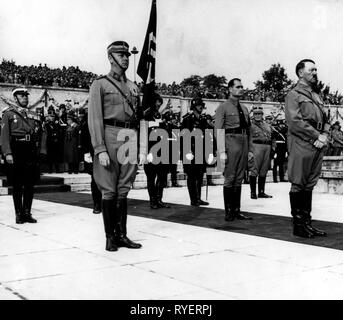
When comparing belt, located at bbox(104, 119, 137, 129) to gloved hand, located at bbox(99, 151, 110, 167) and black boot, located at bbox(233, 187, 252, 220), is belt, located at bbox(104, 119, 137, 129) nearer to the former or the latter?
gloved hand, located at bbox(99, 151, 110, 167)

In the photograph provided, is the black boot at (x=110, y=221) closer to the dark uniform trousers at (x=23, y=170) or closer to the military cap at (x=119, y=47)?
the military cap at (x=119, y=47)

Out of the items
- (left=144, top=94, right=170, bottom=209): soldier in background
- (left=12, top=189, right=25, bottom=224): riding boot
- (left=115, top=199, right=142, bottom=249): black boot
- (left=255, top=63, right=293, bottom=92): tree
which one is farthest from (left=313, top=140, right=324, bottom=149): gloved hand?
(left=255, top=63, right=293, bottom=92): tree

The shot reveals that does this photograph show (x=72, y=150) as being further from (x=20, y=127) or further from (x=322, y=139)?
(x=322, y=139)

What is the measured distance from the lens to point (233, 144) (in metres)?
7.72

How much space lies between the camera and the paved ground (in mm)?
3947

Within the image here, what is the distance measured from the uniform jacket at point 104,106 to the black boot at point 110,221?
548 mm

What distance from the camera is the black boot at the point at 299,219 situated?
6.23 meters

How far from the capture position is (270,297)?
378 centimetres

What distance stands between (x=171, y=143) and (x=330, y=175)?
432 cm

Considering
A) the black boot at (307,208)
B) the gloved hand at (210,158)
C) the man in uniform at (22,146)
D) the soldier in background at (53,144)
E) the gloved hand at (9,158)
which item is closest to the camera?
the black boot at (307,208)

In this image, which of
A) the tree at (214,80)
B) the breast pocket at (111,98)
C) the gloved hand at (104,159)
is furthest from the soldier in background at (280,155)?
the tree at (214,80)

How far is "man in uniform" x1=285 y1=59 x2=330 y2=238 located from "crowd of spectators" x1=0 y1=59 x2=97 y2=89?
24607 millimetres

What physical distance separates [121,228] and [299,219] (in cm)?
Answer: 207

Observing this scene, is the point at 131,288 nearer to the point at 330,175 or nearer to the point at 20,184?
the point at 20,184
